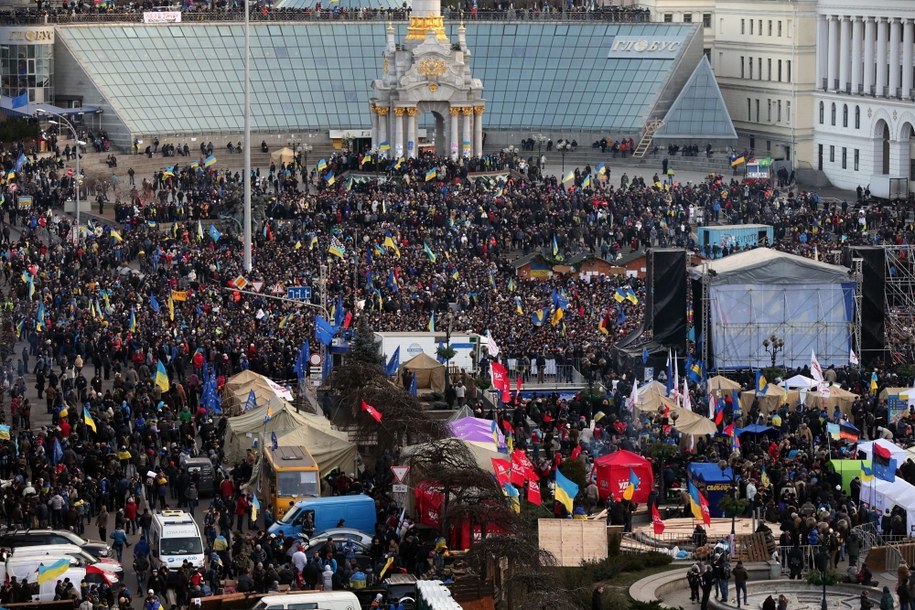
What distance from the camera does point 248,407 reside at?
192ft

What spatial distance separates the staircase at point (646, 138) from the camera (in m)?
110

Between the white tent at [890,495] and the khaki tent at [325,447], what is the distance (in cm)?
1104

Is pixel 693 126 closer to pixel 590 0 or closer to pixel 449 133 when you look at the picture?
pixel 449 133

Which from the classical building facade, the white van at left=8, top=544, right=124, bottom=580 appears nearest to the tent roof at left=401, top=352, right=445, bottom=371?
the white van at left=8, top=544, right=124, bottom=580

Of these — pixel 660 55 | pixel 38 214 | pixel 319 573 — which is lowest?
pixel 319 573

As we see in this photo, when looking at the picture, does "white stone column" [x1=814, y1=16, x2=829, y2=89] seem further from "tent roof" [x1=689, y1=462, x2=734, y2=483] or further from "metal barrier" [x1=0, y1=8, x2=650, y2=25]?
"tent roof" [x1=689, y1=462, x2=734, y2=483]

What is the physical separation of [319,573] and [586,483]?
28.3ft

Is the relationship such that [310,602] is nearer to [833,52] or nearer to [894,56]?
[894,56]

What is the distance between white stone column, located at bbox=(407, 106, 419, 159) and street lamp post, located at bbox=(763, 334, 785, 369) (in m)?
38.4

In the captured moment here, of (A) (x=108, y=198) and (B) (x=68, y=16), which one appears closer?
(A) (x=108, y=198)

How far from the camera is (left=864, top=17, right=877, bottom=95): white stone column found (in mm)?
107375

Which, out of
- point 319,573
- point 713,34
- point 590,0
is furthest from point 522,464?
point 590,0

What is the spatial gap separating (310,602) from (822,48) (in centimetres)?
7348

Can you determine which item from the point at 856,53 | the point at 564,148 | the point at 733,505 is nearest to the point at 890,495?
the point at 733,505
